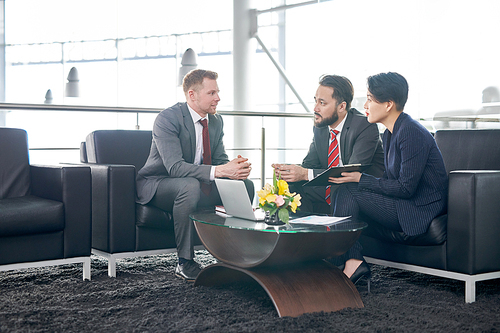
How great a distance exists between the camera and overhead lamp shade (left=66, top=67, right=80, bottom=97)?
23.7 feet

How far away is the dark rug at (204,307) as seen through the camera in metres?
1.83

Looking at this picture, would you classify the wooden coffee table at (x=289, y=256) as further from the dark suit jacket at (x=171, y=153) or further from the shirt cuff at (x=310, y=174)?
the shirt cuff at (x=310, y=174)

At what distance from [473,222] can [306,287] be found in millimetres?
747

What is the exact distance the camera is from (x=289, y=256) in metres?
1.99

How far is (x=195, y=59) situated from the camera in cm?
667

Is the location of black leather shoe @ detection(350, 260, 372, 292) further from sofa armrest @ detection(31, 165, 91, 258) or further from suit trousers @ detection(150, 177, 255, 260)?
sofa armrest @ detection(31, 165, 91, 258)

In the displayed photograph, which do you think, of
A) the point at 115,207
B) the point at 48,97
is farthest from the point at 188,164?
the point at 48,97

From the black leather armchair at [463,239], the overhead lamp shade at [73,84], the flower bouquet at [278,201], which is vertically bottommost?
the black leather armchair at [463,239]

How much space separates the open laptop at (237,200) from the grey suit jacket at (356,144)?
0.74 meters

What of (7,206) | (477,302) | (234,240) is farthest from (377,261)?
(7,206)

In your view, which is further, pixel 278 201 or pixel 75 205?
pixel 75 205

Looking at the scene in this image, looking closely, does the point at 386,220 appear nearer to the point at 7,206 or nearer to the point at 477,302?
the point at 477,302

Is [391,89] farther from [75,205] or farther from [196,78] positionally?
[75,205]

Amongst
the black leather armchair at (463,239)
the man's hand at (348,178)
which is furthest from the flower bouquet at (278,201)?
the black leather armchair at (463,239)
